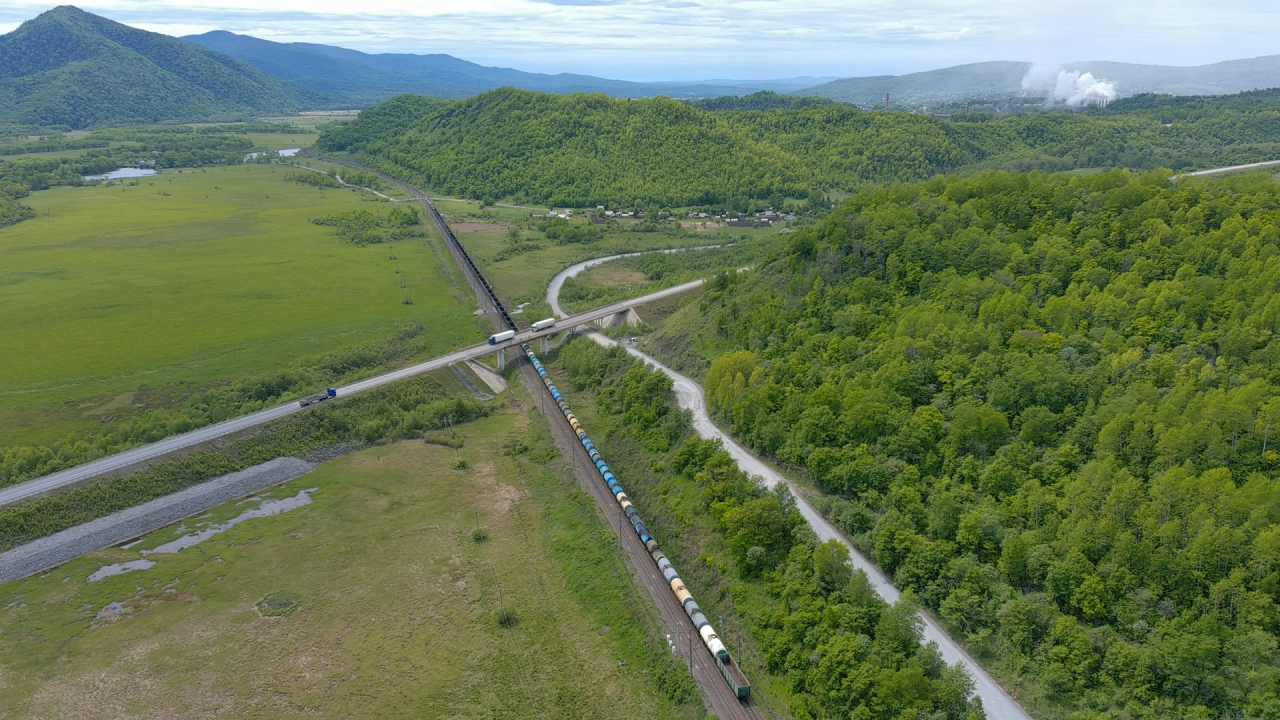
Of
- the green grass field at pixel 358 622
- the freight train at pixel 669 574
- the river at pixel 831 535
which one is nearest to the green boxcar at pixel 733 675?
the freight train at pixel 669 574

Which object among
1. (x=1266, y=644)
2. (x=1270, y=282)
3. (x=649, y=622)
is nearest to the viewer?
(x=1266, y=644)

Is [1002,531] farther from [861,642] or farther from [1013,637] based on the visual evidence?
[861,642]

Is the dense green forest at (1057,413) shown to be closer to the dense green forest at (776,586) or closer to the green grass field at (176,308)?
the dense green forest at (776,586)

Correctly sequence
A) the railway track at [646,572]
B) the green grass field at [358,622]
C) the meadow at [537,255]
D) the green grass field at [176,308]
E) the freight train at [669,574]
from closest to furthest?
the railway track at [646,572] < the freight train at [669,574] < the green grass field at [358,622] < the green grass field at [176,308] < the meadow at [537,255]

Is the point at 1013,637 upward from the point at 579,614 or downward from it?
upward

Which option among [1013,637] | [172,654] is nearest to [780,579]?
[1013,637]
